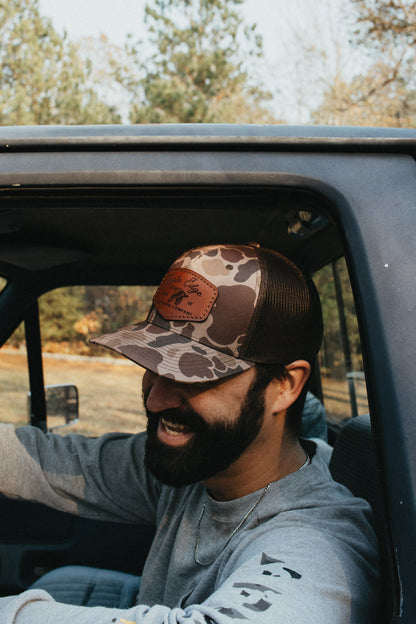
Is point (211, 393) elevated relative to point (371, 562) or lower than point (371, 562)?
elevated

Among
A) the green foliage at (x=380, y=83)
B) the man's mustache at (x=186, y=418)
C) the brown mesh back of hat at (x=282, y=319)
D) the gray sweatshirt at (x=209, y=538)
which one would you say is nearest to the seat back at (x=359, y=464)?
the gray sweatshirt at (x=209, y=538)

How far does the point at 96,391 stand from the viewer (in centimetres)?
553

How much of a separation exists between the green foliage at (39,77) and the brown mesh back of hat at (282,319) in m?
14.6

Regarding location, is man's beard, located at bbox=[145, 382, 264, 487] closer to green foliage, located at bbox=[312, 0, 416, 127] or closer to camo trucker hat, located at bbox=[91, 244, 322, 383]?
camo trucker hat, located at bbox=[91, 244, 322, 383]

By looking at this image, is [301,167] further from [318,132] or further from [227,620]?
[227,620]

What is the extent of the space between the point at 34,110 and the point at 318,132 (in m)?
15.8

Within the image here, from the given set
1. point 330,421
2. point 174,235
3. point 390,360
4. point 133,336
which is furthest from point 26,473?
point 330,421

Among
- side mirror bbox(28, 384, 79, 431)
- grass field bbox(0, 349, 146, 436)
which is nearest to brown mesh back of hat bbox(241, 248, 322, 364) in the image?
grass field bbox(0, 349, 146, 436)

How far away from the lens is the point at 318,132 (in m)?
1.04

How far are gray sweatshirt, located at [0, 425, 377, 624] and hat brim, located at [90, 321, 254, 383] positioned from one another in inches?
12.7

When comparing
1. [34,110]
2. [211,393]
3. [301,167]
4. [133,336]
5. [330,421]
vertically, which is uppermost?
[34,110]

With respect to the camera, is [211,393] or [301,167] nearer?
[301,167]

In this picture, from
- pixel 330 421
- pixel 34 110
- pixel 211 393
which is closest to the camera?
pixel 211 393

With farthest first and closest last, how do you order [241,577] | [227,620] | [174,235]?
[174,235]
[241,577]
[227,620]
